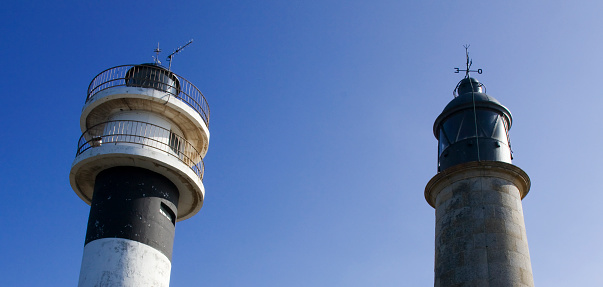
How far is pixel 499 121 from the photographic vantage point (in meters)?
15.1

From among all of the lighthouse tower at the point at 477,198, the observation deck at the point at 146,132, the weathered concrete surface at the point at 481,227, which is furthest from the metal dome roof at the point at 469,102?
the observation deck at the point at 146,132

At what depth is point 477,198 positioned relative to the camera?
44.4 feet

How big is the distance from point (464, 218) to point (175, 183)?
9666 mm

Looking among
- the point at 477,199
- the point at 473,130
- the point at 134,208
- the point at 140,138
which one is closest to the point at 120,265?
the point at 134,208

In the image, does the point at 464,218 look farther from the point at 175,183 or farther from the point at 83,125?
the point at 83,125

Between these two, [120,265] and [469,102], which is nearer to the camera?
[469,102]

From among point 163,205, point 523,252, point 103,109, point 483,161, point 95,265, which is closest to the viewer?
point 523,252

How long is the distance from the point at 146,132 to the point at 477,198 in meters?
10.6

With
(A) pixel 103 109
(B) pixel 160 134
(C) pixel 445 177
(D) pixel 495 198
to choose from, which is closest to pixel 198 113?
(B) pixel 160 134

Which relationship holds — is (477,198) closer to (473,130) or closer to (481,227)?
(481,227)

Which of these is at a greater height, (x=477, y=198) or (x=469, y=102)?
(x=469, y=102)

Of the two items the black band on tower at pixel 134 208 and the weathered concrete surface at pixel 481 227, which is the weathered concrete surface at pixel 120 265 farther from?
the weathered concrete surface at pixel 481 227

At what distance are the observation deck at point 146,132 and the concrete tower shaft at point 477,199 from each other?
820 cm

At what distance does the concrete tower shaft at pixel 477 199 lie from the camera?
12633 millimetres
